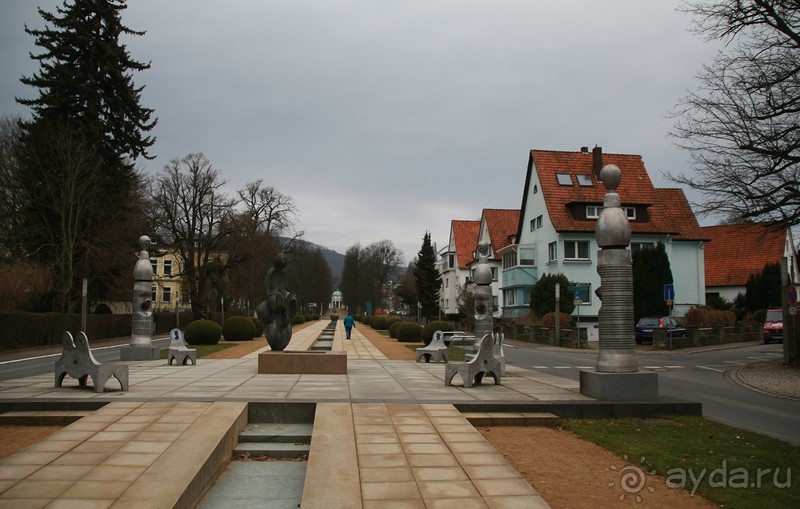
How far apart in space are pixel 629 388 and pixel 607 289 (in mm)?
1746

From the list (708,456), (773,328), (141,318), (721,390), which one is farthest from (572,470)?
(773,328)

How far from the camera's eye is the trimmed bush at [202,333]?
30.3 meters

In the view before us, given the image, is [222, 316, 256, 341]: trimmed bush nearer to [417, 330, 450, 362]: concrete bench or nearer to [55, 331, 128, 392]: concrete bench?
[417, 330, 450, 362]: concrete bench

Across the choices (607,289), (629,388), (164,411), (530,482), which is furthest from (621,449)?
(164,411)

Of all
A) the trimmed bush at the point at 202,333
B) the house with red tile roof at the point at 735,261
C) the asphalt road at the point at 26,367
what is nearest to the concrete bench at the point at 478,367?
the asphalt road at the point at 26,367

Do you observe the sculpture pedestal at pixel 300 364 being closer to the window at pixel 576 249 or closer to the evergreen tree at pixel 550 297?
the evergreen tree at pixel 550 297

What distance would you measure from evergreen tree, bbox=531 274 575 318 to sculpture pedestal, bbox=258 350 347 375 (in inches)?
1092

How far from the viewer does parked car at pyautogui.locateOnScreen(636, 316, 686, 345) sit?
34188mm

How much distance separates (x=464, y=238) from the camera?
7975 centimetres

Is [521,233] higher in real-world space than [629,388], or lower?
higher

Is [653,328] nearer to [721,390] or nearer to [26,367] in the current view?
[721,390]

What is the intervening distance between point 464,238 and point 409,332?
44035 mm

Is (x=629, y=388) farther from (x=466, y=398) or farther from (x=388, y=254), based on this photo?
(x=388, y=254)

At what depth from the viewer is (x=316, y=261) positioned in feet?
381
